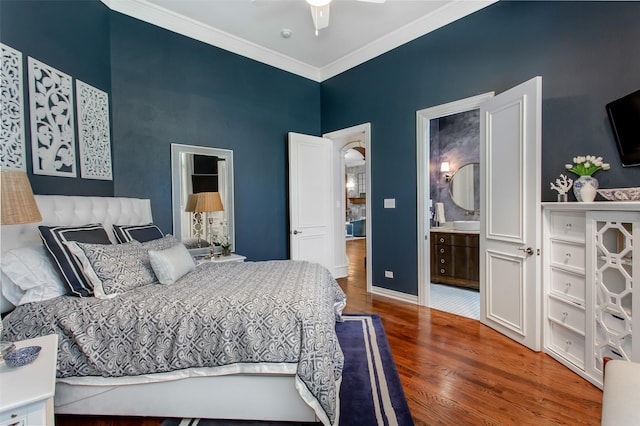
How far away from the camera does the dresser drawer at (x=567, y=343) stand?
2.16 meters

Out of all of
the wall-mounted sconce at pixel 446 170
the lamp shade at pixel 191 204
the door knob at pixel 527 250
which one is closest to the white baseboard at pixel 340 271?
the wall-mounted sconce at pixel 446 170

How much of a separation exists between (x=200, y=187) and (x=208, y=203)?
33cm

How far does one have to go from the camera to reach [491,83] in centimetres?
300

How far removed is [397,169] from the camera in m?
3.85

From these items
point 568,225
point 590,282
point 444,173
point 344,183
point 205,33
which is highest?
point 205,33

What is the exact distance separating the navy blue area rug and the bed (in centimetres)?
17

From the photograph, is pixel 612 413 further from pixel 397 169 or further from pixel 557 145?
pixel 397 169

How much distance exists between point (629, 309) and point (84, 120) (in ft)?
14.4

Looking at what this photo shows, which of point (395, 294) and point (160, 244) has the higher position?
point (160, 244)

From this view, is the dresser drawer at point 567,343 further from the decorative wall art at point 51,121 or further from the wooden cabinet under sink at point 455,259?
the decorative wall art at point 51,121

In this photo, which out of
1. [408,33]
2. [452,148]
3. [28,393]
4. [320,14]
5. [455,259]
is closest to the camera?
[28,393]

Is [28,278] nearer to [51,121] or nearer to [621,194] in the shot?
[51,121]

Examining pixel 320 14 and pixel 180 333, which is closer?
pixel 180 333

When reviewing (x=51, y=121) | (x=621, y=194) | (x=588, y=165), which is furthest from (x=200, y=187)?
(x=621, y=194)
